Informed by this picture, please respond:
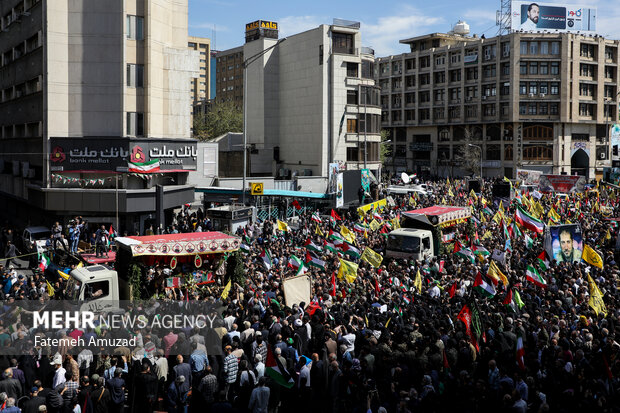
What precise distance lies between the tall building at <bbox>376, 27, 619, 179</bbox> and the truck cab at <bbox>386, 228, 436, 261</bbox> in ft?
205

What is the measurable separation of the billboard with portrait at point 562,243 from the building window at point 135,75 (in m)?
23.7

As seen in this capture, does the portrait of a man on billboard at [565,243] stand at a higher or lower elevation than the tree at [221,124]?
lower

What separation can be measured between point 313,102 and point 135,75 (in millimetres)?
26647

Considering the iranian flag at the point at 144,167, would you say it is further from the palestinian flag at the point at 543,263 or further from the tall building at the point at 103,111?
the palestinian flag at the point at 543,263

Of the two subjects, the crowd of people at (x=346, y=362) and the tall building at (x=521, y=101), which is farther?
the tall building at (x=521, y=101)

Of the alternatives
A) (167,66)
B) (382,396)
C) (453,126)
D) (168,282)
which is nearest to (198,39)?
(453,126)

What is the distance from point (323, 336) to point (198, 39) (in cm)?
14654

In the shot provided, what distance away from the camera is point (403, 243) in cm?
2842

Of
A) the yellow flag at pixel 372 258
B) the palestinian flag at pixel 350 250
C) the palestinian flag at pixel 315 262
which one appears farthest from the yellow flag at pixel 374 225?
the yellow flag at pixel 372 258

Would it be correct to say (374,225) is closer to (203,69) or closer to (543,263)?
(543,263)

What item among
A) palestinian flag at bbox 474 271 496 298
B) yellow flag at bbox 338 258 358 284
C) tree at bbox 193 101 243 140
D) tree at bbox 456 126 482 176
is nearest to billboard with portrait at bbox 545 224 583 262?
palestinian flag at bbox 474 271 496 298

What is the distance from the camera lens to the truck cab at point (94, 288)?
17.5 meters

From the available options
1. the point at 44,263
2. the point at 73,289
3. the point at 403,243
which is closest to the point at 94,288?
the point at 73,289

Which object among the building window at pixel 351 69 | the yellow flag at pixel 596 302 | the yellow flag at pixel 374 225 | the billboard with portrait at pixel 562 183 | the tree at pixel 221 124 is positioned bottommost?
the yellow flag at pixel 596 302
